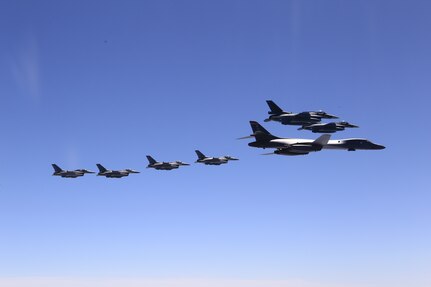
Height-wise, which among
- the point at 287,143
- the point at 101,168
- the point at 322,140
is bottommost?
the point at 322,140

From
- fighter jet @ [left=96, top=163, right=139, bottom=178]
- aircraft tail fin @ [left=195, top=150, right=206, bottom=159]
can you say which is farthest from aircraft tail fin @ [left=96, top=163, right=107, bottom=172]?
aircraft tail fin @ [left=195, top=150, right=206, bottom=159]

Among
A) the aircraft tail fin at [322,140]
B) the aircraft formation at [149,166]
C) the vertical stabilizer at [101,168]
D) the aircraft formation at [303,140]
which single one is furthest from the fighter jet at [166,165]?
the aircraft tail fin at [322,140]

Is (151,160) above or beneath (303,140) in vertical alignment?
above

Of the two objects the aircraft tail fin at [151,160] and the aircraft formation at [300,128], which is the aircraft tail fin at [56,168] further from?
the aircraft formation at [300,128]

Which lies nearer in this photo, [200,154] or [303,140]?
[303,140]

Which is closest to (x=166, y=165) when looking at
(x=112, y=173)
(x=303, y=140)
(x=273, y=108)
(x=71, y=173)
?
(x=112, y=173)

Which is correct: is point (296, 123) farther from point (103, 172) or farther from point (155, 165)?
point (103, 172)

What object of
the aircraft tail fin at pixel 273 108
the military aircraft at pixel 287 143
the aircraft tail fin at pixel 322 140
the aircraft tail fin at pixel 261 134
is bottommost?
the aircraft tail fin at pixel 322 140

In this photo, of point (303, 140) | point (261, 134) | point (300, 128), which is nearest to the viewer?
point (303, 140)

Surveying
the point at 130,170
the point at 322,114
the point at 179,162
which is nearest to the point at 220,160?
the point at 179,162

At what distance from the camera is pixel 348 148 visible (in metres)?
112

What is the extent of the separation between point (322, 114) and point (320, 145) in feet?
46.8

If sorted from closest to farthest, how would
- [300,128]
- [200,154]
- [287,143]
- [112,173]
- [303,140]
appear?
[303,140] < [287,143] < [300,128] < [200,154] < [112,173]

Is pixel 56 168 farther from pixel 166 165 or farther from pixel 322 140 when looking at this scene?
pixel 322 140
